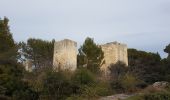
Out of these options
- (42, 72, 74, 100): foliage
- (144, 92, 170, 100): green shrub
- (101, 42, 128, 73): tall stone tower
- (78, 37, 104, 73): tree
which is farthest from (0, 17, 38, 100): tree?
(101, 42, 128, 73): tall stone tower

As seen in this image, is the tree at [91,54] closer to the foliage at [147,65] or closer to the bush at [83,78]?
the foliage at [147,65]

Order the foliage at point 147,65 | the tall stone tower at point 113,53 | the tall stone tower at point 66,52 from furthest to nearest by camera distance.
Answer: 1. the tall stone tower at point 113,53
2. the tall stone tower at point 66,52
3. the foliage at point 147,65

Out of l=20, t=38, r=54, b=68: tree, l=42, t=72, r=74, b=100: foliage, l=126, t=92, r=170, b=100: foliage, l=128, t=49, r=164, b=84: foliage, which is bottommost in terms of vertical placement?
l=126, t=92, r=170, b=100: foliage

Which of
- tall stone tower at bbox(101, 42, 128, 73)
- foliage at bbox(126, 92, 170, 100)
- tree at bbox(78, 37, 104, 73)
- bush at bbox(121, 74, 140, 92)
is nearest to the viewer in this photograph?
foliage at bbox(126, 92, 170, 100)

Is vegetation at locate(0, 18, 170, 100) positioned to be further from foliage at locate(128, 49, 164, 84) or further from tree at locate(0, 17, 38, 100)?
foliage at locate(128, 49, 164, 84)

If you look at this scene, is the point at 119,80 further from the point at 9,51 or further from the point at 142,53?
the point at 142,53

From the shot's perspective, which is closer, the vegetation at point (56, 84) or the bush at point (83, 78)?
the vegetation at point (56, 84)

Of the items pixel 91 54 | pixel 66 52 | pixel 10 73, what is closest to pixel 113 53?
pixel 91 54

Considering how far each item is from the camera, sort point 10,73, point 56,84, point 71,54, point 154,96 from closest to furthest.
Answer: point 154,96 → point 56,84 → point 10,73 → point 71,54

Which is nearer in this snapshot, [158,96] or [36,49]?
[158,96]

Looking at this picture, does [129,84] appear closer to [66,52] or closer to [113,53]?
[66,52]

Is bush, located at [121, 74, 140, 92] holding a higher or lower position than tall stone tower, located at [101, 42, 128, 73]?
lower

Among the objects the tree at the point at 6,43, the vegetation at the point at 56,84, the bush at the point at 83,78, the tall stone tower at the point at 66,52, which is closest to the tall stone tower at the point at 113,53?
the tall stone tower at the point at 66,52

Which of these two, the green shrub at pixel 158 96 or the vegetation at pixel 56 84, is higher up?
the vegetation at pixel 56 84
